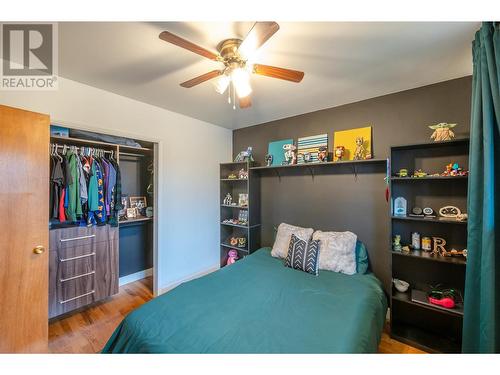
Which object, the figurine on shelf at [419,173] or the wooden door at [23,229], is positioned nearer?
the wooden door at [23,229]

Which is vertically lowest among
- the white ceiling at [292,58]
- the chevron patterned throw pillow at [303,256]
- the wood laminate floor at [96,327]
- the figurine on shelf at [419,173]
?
the wood laminate floor at [96,327]

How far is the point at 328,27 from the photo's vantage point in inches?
49.3

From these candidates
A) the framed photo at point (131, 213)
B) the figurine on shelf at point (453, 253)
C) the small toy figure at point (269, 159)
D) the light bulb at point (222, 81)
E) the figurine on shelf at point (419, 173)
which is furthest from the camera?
the framed photo at point (131, 213)

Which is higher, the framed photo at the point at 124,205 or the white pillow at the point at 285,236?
the framed photo at the point at 124,205

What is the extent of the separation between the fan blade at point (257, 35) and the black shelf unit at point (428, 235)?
1.62 m

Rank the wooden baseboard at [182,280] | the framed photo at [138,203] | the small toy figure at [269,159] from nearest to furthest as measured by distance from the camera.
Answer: the wooden baseboard at [182,280] < the small toy figure at [269,159] < the framed photo at [138,203]

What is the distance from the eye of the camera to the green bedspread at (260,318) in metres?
1.19

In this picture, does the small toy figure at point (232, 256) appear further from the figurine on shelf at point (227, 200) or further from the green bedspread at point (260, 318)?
the green bedspread at point (260, 318)

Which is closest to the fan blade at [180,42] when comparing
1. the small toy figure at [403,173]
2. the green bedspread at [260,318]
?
the green bedspread at [260,318]

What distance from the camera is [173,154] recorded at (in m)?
2.78

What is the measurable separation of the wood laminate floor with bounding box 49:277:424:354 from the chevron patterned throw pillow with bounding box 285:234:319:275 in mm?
853

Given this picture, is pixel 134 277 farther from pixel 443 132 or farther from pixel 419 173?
pixel 443 132

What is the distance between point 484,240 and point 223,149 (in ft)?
10.1
